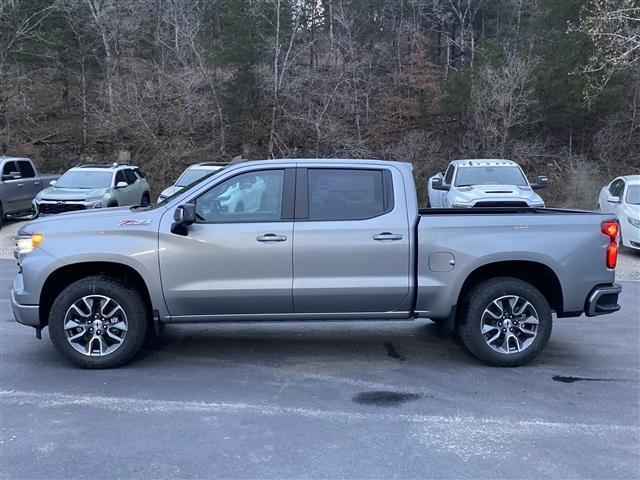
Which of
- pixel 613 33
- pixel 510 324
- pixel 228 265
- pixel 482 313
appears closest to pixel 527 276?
pixel 510 324

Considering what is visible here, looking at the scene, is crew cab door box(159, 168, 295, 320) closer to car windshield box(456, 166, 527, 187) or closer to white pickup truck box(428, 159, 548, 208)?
white pickup truck box(428, 159, 548, 208)

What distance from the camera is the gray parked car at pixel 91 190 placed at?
50.7 ft

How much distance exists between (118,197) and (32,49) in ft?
53.4

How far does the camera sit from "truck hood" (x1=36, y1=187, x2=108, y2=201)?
51.1ft

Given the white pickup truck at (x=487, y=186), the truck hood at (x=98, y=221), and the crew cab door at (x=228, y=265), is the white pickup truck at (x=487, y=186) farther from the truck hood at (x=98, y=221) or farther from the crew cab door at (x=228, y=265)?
the truck hood at (x=98, y=221)

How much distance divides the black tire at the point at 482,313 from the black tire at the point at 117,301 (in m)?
2.96

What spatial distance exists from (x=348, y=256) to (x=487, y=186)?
31.4 ft

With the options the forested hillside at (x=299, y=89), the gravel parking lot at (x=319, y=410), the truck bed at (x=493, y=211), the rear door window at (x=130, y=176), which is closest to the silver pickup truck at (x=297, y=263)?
the truck bed at (x=493, y=211)

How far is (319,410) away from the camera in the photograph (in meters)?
4.89

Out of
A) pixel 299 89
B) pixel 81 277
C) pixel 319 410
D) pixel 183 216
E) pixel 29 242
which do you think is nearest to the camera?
pixel 319 410

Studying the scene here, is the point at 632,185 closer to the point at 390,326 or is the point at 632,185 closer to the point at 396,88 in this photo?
the point at 390,326

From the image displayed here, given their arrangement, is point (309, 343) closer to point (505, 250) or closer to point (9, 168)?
point (505, 250)

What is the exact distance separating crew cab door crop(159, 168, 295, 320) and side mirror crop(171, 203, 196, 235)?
3.4 inches

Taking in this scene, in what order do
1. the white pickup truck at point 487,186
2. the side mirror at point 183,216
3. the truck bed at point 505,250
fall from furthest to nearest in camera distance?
the white pickup truck at point 487,186 → the truck bed at point 505,250 → the side mirror at point 183,216
